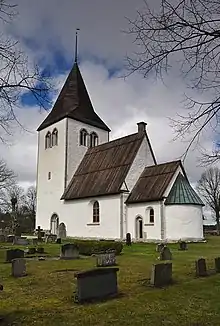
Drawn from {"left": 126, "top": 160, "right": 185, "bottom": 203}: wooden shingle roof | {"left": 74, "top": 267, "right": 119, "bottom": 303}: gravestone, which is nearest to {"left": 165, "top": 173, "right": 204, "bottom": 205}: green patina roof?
{"left": 126, "top": 160, "right": 185, "bottom": 203}: wooden shingle roof

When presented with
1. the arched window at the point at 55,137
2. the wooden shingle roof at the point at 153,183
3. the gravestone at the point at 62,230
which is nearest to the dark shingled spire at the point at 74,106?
the arched window at the point at 55,137

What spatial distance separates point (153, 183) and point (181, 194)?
264 centimetres

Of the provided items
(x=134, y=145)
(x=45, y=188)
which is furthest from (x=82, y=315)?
(x=45, y=188)

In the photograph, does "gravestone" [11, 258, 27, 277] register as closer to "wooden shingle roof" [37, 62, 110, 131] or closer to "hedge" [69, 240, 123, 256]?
"hedge" [69, 240, 123, 256]

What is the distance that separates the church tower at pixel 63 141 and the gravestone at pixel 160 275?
30.3 metres

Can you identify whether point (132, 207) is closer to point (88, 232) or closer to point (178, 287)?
point (88, 232)

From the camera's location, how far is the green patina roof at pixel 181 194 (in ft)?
98.3

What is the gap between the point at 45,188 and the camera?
139 ft

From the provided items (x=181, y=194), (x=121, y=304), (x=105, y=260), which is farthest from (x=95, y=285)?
(x=181, y=194)

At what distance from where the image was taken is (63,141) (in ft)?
134

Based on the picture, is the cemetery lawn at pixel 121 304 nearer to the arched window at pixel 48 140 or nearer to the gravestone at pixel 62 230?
the gravestone at pixel 62 230

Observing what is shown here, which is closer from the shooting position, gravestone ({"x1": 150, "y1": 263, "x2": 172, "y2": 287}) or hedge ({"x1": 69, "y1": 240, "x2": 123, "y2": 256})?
gravestone ({"x1": 150, "y1": 263, "x2": 172, "y2": 287})

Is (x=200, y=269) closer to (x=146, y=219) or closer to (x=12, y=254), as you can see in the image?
(x=12, y=254)

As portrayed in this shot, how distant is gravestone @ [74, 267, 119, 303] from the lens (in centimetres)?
779
